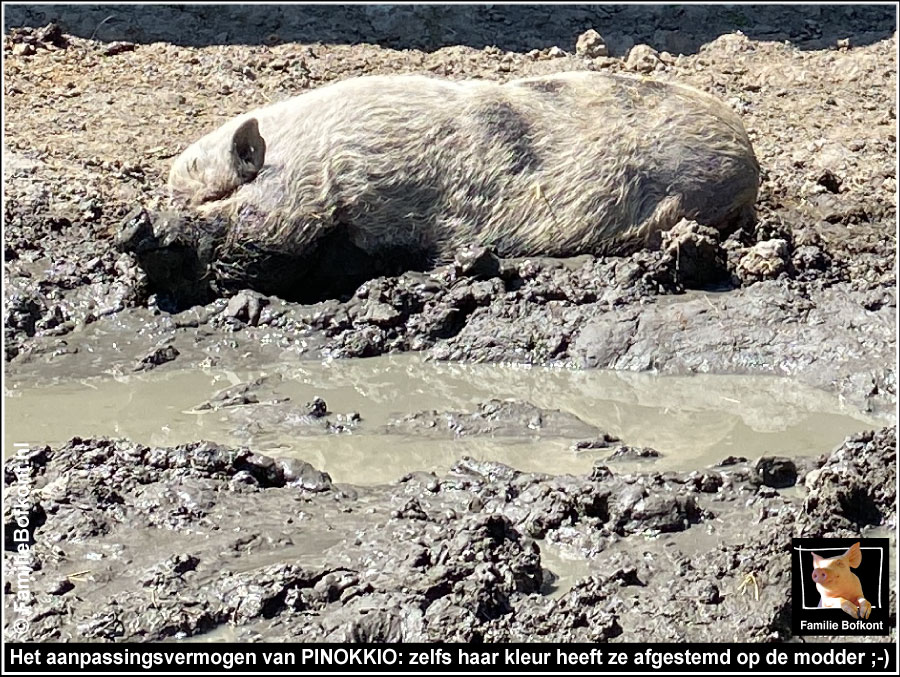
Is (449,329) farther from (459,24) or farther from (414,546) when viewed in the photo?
(459,24)

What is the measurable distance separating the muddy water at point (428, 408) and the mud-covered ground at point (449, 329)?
0.18 meters

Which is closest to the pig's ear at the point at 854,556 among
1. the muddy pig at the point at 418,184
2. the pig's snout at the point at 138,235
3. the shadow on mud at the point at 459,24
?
the muddy pig at the point at 418,184

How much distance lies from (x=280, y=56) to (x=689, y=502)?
7.29 meters

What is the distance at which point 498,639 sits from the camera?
4.25 meters

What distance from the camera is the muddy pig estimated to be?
8195 mm

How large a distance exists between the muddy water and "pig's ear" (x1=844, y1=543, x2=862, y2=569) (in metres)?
1.69

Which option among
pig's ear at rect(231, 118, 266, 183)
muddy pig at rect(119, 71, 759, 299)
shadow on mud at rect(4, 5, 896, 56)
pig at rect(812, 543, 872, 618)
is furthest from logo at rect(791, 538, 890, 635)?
shadow on mud at rect(4, 5, 896, 56)

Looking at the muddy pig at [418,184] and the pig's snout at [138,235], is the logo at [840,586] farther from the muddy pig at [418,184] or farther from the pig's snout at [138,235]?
the pig's snout at [138,235]

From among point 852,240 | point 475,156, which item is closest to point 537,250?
point 475,156

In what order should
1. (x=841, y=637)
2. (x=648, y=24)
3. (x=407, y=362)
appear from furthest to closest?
(x=648, y=24) < (x=407, y=362) < (x=841, y=637)

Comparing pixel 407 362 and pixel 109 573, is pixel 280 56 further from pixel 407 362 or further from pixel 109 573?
pixel 109 573
